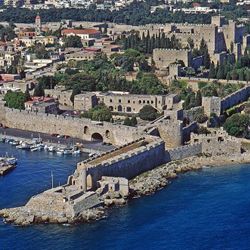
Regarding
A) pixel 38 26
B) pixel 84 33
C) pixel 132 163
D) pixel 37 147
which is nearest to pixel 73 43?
pixel 84 33

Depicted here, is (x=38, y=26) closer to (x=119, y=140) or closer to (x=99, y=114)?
(x=99, y=114)

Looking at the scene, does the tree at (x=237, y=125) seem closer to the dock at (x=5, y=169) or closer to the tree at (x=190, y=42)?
the dock at (x=5, y=169)

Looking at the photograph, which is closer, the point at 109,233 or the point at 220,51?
the point at 109,233

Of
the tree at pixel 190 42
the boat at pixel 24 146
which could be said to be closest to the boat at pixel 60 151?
the boat at pixel 24 146

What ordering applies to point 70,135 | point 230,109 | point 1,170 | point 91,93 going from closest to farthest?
point 1,170 → point 70,135 → point 230,109 → point 91,93

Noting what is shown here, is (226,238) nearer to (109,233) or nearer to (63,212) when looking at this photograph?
(109,233)

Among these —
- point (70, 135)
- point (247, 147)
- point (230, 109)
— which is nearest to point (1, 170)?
point (70, 135)
